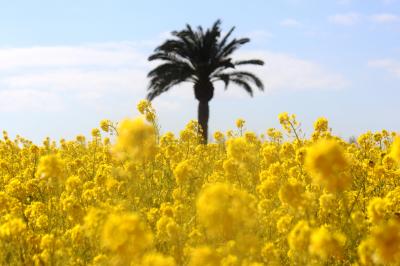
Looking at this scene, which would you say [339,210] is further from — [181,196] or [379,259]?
[379,259]

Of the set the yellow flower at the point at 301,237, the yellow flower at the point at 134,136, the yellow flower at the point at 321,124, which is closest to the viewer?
the yellow flower at the point at 301,237

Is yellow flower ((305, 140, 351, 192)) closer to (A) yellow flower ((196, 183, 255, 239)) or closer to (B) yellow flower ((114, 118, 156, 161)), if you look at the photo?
(A) yellow flower ((196, 183, 255, 239))

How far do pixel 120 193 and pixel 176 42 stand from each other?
16.8 m

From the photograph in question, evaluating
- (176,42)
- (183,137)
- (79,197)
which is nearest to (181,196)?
(79,197)

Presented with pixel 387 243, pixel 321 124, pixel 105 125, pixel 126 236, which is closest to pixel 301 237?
pixel 387 243

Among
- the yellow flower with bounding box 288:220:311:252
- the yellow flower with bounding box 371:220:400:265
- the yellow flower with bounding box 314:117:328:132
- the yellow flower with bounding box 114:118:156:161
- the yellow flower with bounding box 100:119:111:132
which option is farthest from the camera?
the yellow flower with bounding box 100:119:111:132

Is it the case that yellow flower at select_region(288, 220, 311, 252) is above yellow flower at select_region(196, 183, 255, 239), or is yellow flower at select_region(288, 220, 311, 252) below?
below

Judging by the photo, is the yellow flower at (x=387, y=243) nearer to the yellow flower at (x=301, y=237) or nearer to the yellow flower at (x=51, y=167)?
the yellow flower at (x=301, y=237)

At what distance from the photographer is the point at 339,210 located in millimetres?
5203

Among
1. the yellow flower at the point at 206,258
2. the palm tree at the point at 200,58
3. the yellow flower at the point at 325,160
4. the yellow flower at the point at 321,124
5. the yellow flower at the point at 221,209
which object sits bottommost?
the yellow flower at the point at 206,258

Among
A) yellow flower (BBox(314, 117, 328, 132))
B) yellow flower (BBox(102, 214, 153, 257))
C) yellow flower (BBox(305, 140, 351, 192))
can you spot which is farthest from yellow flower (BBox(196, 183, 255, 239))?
yellow flower (BBox(314, 117, 328, 132))

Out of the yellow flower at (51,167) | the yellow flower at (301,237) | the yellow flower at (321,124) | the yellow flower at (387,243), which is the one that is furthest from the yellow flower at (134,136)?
the yellow flower at (321,124)

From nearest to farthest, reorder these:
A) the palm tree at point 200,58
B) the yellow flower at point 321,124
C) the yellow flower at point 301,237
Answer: the yellow flower at point 301,237 < the yellow flower at point 321,124 < the palm tree at point 200,58

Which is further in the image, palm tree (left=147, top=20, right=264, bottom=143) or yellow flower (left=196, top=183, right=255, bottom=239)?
palm tree (left=147, top=20, right=264, bottom=143)
